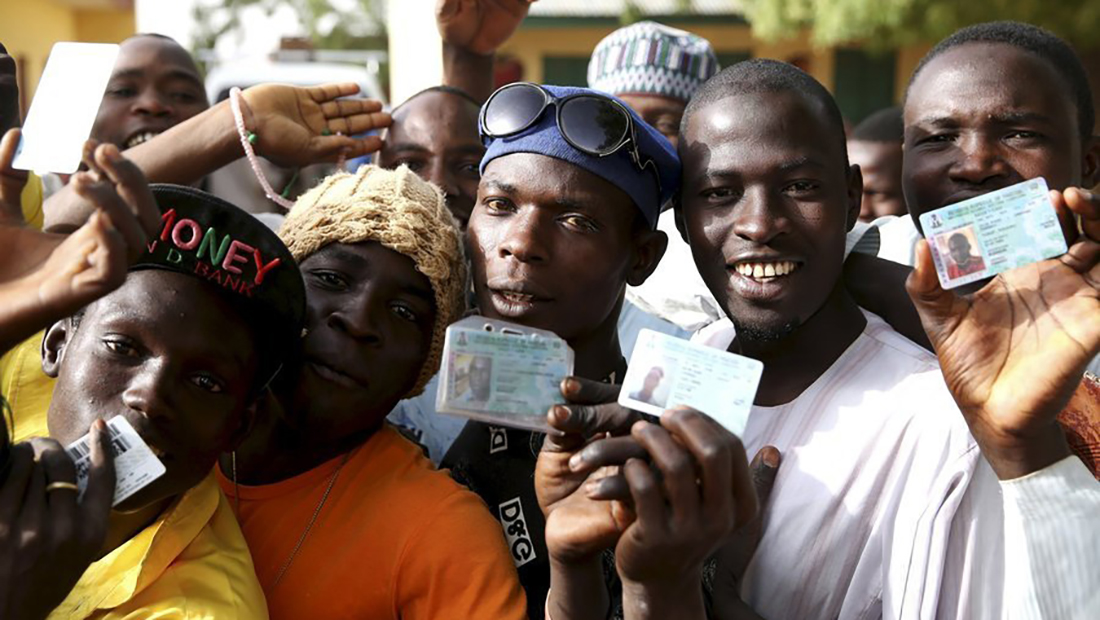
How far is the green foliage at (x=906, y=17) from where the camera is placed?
1006 centimetres

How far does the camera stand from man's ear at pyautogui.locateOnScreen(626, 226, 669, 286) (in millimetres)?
2816

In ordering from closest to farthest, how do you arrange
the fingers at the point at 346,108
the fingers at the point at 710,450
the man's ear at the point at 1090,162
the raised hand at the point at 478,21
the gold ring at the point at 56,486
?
1. the fingers at the point at 710,450
2. the gold ring at the point at 56,486
3. the man's ear at the point at 1090,162
4. the fingers at the point at 346,108
5. the raised hand at the point at 478,21

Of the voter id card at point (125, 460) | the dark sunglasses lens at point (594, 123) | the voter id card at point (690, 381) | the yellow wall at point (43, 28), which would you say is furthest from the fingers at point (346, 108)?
the yellow wall at point (43, 28)

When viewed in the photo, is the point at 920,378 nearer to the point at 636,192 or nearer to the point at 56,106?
the point at 636,192

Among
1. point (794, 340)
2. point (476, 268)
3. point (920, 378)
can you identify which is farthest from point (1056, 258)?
point (476, 268)

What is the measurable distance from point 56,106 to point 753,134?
4.81ft

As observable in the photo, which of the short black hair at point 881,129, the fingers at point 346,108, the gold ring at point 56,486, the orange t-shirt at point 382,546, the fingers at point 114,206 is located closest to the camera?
the fingers at point 114,206

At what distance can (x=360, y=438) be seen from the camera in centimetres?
273

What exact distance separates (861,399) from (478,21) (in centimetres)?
219

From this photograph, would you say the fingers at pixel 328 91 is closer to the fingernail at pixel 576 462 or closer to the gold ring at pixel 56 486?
the gold ring at pixel 56 486

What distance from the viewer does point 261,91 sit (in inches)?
131

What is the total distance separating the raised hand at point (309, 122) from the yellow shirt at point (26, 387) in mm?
910

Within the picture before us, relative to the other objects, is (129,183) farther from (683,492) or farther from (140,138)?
(140,138)

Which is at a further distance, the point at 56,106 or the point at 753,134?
the point at 753,134
